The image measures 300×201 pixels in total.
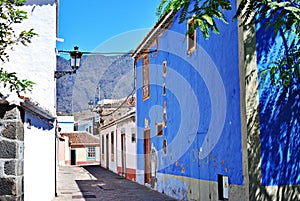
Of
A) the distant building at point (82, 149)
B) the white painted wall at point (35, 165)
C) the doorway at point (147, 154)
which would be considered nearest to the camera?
the white painted wall at point (35, 165)

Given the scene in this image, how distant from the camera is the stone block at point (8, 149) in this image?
6713mm

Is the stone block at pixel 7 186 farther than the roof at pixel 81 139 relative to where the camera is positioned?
No

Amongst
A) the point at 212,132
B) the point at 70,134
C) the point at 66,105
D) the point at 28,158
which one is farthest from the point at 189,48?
the point at 66,105

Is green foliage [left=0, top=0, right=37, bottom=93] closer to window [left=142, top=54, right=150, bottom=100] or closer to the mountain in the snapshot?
the mountain

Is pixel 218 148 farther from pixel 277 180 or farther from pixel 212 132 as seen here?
pixel 277 180

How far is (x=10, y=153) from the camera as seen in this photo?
6754mm

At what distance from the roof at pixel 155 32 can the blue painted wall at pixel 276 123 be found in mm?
4127

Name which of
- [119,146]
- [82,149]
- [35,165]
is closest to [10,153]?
[35,165]

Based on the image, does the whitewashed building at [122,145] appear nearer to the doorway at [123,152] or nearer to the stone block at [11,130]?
the doorway at [123,152]

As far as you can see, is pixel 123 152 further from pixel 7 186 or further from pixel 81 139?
pixel 81 139

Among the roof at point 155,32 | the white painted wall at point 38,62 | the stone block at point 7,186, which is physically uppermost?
the roof at point 155,32

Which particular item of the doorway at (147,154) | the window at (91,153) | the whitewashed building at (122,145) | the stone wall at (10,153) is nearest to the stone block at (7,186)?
the stone wall at (10,153)

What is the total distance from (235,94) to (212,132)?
64.4 inches

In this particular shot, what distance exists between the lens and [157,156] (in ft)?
53.0
